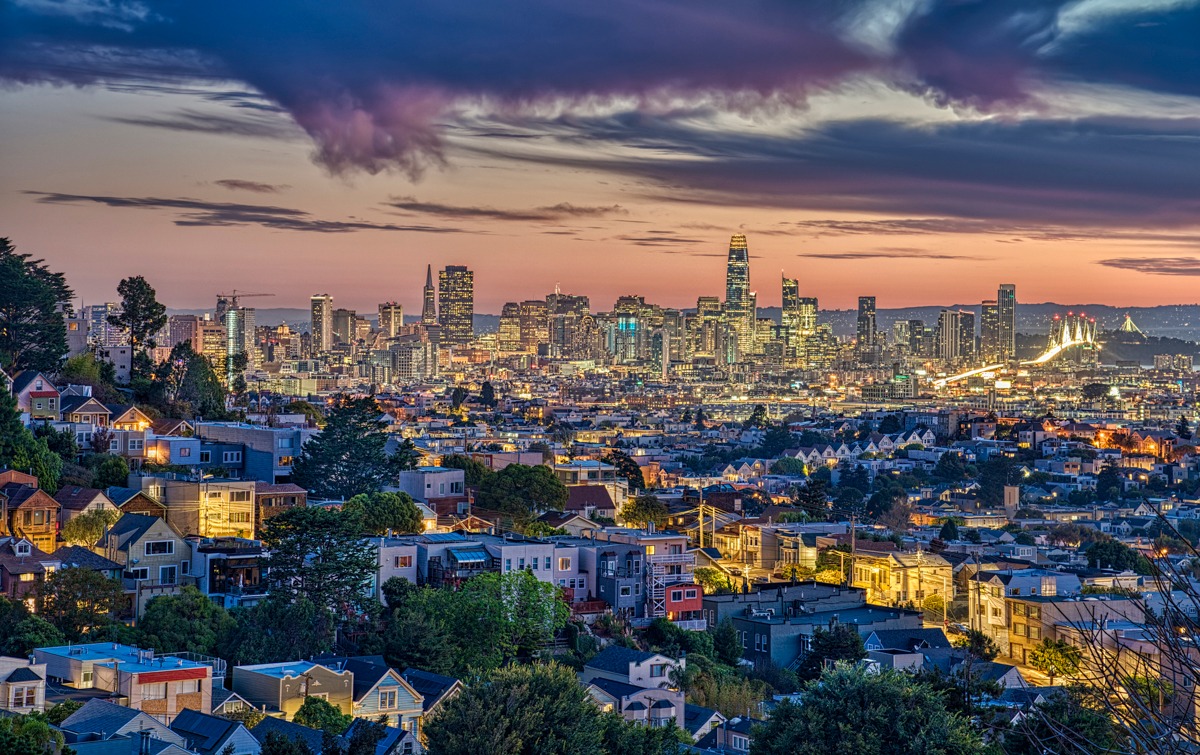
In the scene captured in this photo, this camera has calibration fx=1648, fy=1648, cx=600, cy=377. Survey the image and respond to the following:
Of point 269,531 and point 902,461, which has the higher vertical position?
point 269,531

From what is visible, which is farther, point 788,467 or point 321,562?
point 788,467

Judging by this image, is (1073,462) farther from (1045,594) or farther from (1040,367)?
(1040,367)

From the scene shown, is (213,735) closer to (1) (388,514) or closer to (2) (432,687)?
(2) (432,687)

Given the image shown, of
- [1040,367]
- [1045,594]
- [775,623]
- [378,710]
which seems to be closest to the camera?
[378,710]

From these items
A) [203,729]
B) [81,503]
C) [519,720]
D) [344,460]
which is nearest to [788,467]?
[344,460]

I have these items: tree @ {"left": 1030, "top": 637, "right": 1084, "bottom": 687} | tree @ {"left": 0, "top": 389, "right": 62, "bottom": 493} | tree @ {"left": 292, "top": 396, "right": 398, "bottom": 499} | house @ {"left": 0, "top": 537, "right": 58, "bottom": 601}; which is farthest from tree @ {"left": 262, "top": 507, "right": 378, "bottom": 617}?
tree @ {"left": 1030, "top": 637, "right": 1084, "bottom": 687}

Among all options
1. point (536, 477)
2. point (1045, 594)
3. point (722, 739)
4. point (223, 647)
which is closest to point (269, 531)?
point (223, 647)

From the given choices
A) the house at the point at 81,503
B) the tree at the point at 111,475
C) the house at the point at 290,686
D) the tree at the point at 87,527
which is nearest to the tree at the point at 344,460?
the tree at the point at 111,475
